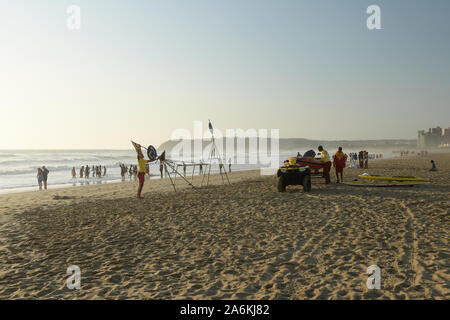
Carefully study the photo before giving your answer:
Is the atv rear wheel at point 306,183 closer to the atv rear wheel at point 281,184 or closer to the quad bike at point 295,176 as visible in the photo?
the quad bike at point 295,176

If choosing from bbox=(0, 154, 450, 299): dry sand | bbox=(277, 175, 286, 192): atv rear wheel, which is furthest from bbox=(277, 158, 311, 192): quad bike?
bbox=(0, 154, 450, 299): dry sand

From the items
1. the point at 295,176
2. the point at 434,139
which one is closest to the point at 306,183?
the point at 295,176

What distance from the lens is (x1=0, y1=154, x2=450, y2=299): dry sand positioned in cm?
445

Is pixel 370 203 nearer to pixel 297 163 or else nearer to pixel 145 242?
pixel 297 163

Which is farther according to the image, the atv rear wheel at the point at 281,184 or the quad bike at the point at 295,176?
the atv rear wheel at the point at 281,184

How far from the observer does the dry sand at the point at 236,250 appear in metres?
4.45
